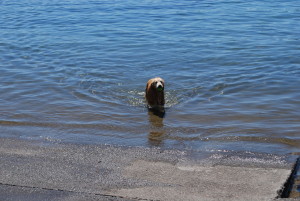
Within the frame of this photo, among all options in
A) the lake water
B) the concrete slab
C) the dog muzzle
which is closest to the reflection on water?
the lake water

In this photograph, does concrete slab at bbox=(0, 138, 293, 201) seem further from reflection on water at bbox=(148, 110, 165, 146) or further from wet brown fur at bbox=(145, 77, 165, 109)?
wet brown fur at bbox=(145, 77, 165, 109)

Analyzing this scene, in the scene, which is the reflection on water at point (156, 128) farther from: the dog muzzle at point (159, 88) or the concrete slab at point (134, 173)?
the concrete slab at point (134, 173)

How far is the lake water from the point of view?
9789 millimetres

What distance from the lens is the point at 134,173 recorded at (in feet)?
24.9

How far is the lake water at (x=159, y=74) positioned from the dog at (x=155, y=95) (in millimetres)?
190

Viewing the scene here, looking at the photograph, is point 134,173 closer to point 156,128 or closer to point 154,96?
point 156,128

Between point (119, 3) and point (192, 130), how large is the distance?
652 inches

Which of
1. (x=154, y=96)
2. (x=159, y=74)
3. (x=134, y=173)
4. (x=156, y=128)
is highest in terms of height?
(x=134, y=173)

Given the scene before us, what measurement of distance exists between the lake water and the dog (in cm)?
19

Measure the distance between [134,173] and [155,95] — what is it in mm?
3742

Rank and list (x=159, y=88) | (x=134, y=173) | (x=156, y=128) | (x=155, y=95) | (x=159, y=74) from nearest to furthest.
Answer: (x=134, y=173), (x=156, y=128), (x=159, y=88), (x=155, y=95), (x=159, y=74)

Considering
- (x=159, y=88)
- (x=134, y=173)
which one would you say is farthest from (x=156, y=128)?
(x=134, y=173)

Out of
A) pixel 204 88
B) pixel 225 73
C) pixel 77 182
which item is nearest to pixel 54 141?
pixel 77 182

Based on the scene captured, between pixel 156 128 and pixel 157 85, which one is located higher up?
pixel 157 85
